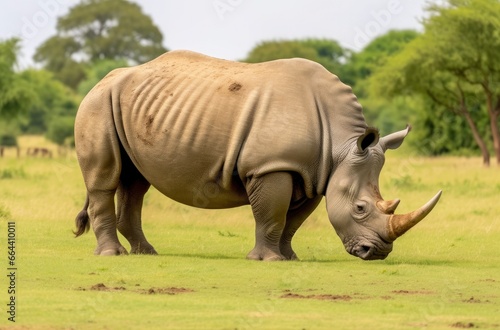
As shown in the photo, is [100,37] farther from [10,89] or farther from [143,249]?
[143,249]

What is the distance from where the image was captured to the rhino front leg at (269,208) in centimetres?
1460

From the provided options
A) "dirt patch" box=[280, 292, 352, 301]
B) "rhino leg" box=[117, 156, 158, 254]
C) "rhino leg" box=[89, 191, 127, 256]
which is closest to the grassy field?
"dirt patch" box=[280, 292, 352, 301]

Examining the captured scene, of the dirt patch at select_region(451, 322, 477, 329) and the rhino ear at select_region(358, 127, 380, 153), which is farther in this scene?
the rhino ear at select_region(358, 127, 380, 153)

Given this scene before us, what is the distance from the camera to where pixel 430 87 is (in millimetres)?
47312

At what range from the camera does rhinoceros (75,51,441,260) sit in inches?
574

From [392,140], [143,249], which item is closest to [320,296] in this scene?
[392,140]

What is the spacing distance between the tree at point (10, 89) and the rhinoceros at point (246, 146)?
31.3m

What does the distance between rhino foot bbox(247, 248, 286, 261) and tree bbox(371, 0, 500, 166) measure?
95.2ft

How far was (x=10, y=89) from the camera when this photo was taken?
4669cm

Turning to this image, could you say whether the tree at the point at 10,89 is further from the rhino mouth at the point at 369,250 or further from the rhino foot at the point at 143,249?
the rhino mouth at the point at 369,250

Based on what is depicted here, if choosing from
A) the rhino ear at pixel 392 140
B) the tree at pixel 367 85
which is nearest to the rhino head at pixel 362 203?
the rhino ear at pixel 392 140

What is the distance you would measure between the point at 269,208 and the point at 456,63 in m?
31.3

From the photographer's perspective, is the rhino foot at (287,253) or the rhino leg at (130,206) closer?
the rhino foot at (287,253)

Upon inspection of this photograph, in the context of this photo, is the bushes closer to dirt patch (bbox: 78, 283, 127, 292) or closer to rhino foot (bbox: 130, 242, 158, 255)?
rhino foot (bbox: 130, 242, 158, 255)
